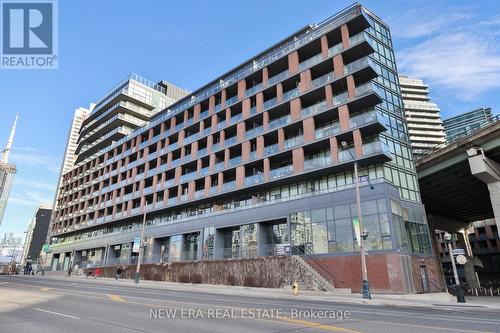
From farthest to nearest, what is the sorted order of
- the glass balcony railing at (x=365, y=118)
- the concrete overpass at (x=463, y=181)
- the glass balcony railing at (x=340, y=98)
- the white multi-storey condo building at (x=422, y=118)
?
1. the white multi-storey condo building at (x=422, y=118)
2. the glass balcony railing at (x=340, y=98)
3. the glass balcony railing at (x=365, y=118)
4. the concrete overpass at (x=463, y=181)

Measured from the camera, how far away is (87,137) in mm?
85250

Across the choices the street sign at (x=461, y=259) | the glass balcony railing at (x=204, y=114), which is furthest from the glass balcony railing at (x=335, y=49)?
the street sign at (x=461, y=259)

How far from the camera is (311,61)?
4044 centimetres

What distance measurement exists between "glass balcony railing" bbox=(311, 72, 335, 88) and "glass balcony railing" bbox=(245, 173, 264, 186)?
1245 cm

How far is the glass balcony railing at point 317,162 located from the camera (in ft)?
116

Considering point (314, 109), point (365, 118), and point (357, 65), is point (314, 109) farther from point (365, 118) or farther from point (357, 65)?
point (357, 65)

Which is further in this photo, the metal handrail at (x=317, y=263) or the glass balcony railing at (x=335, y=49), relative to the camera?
the glass balcony railing at (x=335, y=49)

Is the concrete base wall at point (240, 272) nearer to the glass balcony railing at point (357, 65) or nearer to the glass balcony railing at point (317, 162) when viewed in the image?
the glass balcony railing at point (317, 162)

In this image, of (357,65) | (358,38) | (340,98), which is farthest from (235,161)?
(358,38)

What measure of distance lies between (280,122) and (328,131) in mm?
6835

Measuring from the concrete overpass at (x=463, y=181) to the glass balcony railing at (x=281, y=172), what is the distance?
633 inches

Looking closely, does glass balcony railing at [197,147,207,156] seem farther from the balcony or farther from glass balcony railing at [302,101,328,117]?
glass balcony railing at [302,101,328,117]

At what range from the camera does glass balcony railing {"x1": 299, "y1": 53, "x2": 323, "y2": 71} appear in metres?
39.8

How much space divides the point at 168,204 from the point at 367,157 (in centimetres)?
3198
